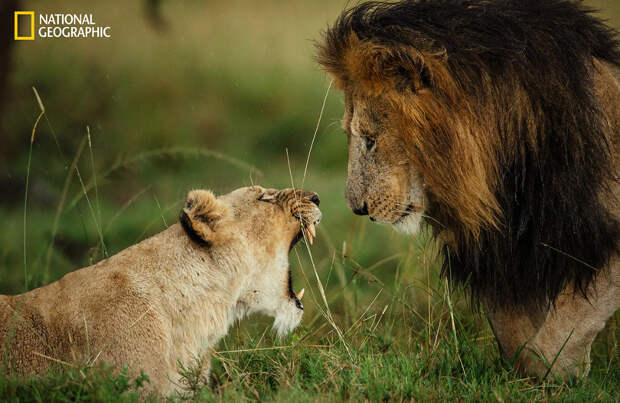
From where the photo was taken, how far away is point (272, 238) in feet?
10.6

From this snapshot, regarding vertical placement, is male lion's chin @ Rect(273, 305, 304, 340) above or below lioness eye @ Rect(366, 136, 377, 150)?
below

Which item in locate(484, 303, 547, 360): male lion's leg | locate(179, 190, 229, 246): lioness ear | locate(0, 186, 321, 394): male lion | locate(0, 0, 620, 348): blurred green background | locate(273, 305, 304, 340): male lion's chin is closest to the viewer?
locate(0, 186, 321, 394): male lion

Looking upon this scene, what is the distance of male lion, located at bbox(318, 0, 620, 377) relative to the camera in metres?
3.17

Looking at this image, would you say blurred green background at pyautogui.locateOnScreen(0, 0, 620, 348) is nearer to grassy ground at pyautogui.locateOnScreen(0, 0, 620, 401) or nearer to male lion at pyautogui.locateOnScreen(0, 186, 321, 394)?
grassy ground at pyautogui.locateOnScreen(0, 0, 620, 401)

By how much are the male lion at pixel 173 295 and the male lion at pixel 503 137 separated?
0.45m

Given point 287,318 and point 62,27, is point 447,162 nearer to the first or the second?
point 287,318

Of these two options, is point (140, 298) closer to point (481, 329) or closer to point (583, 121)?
point (583, 121)

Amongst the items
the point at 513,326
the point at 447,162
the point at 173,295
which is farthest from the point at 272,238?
the point at 513,326

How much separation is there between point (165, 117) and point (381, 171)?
Answer: 23.1 ft

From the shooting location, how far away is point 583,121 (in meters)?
3.18

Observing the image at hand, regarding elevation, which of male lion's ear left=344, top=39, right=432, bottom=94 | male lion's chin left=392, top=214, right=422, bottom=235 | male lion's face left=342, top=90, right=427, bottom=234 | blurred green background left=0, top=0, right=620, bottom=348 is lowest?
blurred green background left=0, top=0, right=620, bottom=348

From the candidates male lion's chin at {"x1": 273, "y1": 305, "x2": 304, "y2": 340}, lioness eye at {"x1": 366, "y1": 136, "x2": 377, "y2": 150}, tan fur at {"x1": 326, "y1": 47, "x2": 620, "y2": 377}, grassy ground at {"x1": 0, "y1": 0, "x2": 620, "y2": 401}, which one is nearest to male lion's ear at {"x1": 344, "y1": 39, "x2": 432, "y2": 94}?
tan fur at {"x1": 326, "y1": 47, "x2": 620, "y2": 377}

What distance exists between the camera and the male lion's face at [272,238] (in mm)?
3197

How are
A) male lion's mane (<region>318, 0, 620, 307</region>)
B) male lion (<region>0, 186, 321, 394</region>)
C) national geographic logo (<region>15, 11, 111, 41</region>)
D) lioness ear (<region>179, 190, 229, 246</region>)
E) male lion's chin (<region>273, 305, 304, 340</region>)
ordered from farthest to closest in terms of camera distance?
national geographic logo (<region>15, 11, 111, 41</region>), male lion's chin (<region>273, 305, 304, 340</region>), male lion's mane (<region>318, 0, 620, 307</region>), lioness ear (<region>179, 190, 229, 246</region>), male lion (<region>0, 186, 321, 394</region>)
